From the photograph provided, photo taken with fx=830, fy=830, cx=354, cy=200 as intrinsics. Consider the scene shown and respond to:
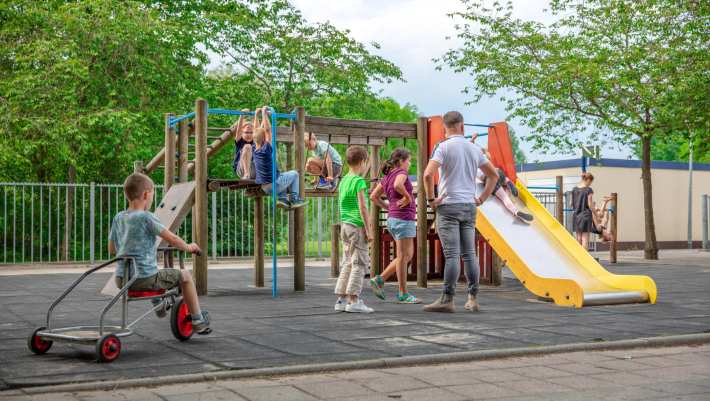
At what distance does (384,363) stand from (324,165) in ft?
25.3

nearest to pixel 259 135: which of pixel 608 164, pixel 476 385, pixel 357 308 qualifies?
pixel 357 308

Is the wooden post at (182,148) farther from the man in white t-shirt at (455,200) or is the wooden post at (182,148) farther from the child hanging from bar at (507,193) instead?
the man in white t-shirt at (455,200)

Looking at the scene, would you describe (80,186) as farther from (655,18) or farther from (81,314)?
Result: (655,18)

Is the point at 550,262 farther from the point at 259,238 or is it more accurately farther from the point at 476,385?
the point at 476,385

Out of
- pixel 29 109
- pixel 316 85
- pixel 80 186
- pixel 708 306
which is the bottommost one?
pixel 708 306

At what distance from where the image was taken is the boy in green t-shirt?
28.5ft

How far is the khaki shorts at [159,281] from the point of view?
624cm

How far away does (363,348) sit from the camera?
630 cm

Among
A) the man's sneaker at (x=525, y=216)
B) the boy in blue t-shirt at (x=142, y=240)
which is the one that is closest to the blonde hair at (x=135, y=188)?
the boy in blue t-shirt at (x=142, y=240)

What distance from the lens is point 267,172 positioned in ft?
37.1

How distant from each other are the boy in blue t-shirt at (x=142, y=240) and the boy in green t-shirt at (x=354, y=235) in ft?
8.38

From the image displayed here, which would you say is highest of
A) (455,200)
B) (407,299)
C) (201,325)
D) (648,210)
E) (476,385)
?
(648,210)

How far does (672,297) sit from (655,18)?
13.4m

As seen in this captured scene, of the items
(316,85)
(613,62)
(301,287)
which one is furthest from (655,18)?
(301,287)
